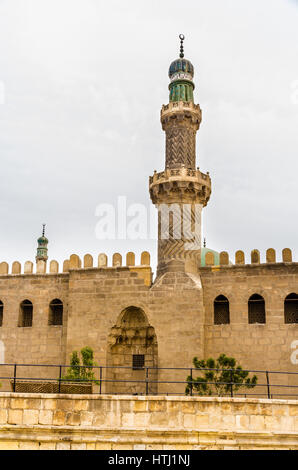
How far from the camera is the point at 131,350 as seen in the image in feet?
82.0

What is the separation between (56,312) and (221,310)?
25.6 feet

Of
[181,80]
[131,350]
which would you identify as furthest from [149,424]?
[181,80]

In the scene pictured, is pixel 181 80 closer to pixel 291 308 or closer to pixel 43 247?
pixel 291 308

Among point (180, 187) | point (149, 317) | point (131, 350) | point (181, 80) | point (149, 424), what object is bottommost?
point (149, 424)

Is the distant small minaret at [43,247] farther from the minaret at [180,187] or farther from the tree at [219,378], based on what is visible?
the tree at [219,378]

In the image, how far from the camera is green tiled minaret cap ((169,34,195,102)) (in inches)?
1096

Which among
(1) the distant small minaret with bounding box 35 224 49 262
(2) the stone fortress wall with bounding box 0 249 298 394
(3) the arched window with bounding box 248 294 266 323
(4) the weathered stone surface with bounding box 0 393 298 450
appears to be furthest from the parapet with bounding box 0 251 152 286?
(1) the distant small minaret with bounding box 35 224 49 262

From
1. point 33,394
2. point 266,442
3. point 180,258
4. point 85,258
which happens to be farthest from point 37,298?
point 266,442

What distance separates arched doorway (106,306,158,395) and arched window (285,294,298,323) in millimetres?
5721

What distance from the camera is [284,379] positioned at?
22.2 meters

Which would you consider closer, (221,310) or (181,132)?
(221,310)

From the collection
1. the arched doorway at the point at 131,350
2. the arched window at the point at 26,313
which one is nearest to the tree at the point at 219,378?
the arched doorway at the point at 131,350

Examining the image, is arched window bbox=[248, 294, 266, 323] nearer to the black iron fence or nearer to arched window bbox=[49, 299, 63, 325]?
the black iron fence
